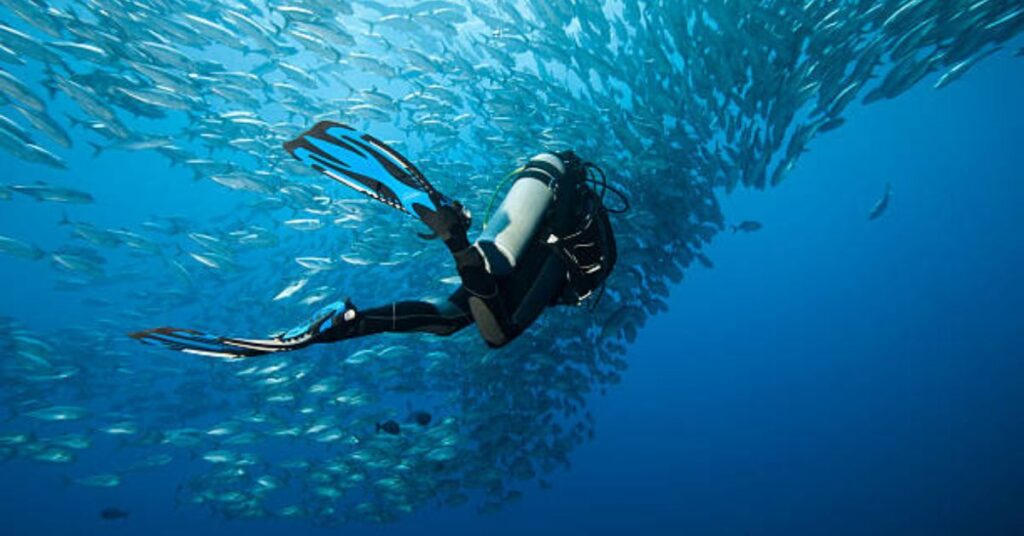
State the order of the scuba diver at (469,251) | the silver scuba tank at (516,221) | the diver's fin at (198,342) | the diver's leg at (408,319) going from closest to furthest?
the scuba diver at (469,251) → the silver scuba tank at (516,221) → the diver's leg at (408,319) → the diver's fin at (198,342)

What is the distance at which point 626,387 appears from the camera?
213ft

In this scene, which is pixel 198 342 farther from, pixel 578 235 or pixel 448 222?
pixel 578 235

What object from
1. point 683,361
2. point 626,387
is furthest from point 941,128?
point 626,387

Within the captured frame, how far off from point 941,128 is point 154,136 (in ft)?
249

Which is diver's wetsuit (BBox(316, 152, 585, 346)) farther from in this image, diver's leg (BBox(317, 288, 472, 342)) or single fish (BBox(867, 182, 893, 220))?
single fish (BBox(867, 182, 893, 220))

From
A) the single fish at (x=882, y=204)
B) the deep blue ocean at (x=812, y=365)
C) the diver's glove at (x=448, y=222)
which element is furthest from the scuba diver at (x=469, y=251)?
the single fish at (x=882, y=204)

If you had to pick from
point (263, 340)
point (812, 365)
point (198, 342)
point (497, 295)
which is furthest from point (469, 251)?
point (812, 365)

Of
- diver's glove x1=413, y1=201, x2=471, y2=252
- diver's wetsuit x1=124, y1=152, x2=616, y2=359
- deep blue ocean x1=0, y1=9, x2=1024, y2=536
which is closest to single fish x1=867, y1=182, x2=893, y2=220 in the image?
diver's wetsuit x1=124, y1=152, x2=616, y2=359

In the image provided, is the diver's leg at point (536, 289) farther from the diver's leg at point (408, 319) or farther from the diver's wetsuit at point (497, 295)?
the diver's leg at point (408, 319)

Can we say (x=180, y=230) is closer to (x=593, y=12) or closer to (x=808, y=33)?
(x=593, y=12)

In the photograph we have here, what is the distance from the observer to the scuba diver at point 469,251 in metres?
2.19

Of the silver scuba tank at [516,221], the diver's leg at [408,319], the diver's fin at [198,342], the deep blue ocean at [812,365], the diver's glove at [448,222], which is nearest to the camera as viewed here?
the diver's glove at [448,222]

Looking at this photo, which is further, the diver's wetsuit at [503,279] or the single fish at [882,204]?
the single fish at [882,204]

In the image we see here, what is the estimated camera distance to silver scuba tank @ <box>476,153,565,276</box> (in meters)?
2.31
